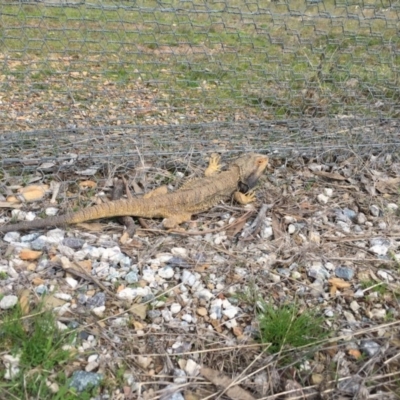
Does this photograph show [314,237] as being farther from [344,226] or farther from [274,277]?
[274,277]

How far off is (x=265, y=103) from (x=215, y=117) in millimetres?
687

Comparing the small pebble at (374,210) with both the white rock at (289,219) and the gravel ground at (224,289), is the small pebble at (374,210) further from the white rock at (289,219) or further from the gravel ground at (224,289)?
the white rock at (289,219)

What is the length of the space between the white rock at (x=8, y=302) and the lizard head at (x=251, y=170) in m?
2.19

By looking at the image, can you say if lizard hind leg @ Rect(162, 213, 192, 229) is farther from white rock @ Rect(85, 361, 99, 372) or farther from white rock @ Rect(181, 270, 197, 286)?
white rock @ Rect(85, 361, 99, 372)

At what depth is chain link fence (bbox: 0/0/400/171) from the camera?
14.9 ft

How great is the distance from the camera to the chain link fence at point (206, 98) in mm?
4531

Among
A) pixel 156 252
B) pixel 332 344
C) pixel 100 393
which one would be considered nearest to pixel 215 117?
pixel 156 252

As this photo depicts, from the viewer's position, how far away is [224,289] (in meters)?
3.32

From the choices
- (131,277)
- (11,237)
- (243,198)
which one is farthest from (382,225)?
(11,237)

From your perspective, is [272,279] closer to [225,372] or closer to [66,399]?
[225,372]

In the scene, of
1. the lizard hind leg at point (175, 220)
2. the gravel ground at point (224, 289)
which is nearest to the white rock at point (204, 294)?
the gravel ground at point (224, 289)

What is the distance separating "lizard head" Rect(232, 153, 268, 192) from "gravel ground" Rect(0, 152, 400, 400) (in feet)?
0.44

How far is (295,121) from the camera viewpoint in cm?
521

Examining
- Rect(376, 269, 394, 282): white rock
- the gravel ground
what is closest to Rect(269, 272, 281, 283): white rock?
the gravel ground
